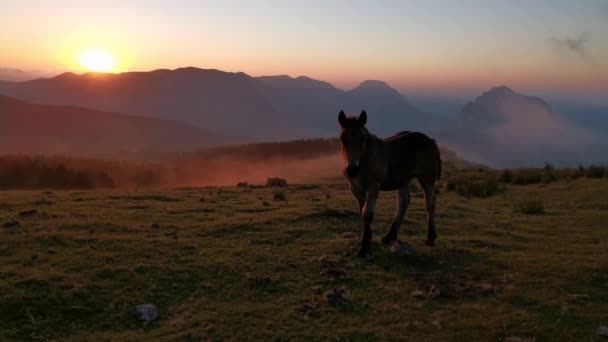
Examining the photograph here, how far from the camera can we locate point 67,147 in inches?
4724

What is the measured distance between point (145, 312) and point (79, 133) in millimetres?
142920

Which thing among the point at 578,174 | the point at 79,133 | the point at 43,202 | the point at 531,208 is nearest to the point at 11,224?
the point at 43,202

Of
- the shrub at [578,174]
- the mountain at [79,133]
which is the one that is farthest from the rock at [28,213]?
the mountain at [79,133]

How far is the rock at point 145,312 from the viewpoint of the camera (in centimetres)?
636

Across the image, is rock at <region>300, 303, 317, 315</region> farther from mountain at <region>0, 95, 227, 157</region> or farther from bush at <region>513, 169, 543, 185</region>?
mountain at <region>0, 95, 227, 157</region>

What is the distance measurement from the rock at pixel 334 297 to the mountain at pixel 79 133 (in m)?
113

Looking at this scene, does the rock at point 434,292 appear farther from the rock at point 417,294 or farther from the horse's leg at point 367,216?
the horse's leg at point 367,216

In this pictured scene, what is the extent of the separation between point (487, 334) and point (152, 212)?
1054 centimetres

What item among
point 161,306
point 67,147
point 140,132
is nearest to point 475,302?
point 161,306

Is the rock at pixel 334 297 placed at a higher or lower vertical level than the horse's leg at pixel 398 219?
lower

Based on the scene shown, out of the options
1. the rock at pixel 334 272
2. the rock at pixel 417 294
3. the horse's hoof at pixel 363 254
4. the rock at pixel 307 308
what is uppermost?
the horse's hoof at pixel 363 254

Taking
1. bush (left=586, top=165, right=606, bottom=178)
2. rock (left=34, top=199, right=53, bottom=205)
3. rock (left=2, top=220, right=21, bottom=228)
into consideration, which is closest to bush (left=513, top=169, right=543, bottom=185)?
bush (left=586, top=165, right=606, bottom=178)

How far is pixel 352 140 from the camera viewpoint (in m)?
8.00

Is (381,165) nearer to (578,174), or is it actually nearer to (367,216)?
(367,216)
